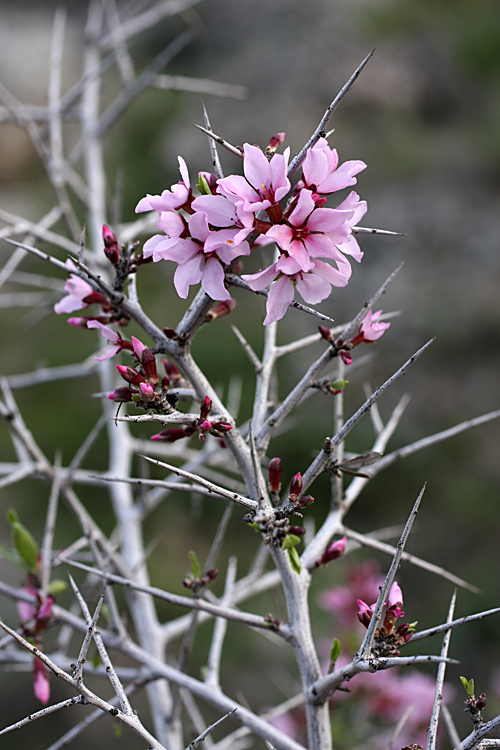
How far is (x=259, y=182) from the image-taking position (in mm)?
864

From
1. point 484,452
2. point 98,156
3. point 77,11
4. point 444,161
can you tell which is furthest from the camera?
point 77,11

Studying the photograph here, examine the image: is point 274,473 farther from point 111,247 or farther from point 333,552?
A: point 111,247

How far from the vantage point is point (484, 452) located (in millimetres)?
5336

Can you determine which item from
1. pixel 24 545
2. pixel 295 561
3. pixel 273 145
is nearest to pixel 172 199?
pixel 273 145

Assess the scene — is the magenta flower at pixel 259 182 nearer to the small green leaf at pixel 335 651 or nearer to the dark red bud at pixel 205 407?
the dark red bud at pixel 205 407

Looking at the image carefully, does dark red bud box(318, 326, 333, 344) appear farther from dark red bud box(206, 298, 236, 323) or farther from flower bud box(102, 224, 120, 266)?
flower bud box(102, 224, 120, 266)

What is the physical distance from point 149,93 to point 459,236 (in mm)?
8223

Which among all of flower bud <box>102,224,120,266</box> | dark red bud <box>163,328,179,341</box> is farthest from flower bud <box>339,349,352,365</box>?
flower bud <box>102,224,120,266</box>

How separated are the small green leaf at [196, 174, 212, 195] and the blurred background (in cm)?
164

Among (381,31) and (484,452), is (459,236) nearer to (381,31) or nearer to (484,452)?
(484,452)

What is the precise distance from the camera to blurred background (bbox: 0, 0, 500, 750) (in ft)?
16.2

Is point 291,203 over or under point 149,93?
under

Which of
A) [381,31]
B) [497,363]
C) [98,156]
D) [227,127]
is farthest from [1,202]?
[98,156]

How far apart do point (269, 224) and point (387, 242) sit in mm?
6197
